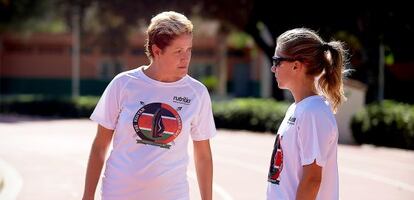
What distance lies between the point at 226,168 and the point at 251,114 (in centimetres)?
1181

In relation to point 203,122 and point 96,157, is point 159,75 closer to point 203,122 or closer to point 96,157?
point 203,122

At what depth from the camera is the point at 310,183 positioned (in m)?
3.04

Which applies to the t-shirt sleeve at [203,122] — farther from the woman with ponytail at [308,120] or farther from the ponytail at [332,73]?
the ponytail at [332,73]

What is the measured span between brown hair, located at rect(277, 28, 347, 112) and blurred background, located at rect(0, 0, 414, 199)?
2.40 meters

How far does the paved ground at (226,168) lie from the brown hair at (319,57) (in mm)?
6333

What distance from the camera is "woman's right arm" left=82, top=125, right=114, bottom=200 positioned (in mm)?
3520

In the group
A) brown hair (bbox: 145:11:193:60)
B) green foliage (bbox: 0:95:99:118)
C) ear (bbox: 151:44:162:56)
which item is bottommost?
green foliage (bbox: 0:95:99:118)

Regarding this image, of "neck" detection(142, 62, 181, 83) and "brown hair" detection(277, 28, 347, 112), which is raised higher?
"brown hair" detection(277, 28, 347, 112)

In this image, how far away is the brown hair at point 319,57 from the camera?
319cm

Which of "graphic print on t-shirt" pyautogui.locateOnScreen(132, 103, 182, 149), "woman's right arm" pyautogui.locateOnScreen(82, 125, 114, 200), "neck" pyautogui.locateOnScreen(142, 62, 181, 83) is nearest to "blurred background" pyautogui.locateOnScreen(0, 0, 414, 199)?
"neck" pyautogui.locateOnScreen(142, 62, 181, 83)

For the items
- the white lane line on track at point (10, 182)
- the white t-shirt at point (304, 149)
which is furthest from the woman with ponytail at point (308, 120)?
the white lane line on track at point (10, 182)

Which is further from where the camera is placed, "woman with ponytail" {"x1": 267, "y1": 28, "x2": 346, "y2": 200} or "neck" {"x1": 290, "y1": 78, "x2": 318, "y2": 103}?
"neck" {"x1": 290, "y1": 78, "x2": 318, "y2": 103}

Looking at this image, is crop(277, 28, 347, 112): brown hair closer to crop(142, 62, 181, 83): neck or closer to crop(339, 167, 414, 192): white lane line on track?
crop(142, 62, 181, 83): neck

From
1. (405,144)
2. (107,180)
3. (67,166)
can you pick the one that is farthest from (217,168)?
(107,180)
